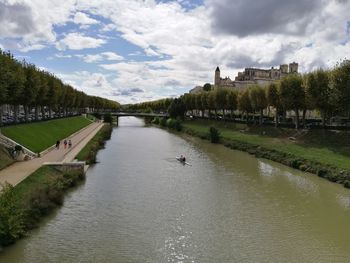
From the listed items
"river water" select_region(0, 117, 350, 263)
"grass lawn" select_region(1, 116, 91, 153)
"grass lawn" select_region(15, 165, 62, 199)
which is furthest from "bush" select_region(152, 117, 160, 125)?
"grass lawn" select_region(15, 165, 62, 199)

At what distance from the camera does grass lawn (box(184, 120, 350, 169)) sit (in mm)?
50369

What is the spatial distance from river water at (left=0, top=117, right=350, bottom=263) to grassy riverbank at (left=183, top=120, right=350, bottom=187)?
214 cm

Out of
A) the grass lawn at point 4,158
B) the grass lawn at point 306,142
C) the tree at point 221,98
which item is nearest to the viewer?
the grass lawn at point 4,158

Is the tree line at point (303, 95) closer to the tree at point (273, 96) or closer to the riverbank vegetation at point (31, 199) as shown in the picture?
the tree at point (273, 96)

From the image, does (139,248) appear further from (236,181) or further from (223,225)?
(236,181)

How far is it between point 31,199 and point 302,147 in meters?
42.0

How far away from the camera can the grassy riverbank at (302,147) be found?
4519cm

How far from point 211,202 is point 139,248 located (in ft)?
37.4

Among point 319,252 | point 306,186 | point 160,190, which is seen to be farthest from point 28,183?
point 306,186

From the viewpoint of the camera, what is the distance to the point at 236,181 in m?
42.2

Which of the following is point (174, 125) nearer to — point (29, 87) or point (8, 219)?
point (29, 87)

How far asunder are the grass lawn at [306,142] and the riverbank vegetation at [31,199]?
1087 inches

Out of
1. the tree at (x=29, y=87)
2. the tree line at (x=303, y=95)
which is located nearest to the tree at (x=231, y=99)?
the tree line at (x=303, y=95)

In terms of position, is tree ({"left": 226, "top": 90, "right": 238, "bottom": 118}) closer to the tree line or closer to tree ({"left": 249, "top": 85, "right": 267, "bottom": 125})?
the tree line
